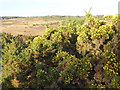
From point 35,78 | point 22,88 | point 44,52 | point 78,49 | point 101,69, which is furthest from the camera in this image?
point 78,49

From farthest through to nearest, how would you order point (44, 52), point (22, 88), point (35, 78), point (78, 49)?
point (78, 49) < point (44, 52) < point (35, 78) < point (22, 88)

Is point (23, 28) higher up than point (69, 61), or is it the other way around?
point (23, 28)

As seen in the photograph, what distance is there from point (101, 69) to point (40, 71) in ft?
14.6

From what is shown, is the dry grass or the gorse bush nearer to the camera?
the gorse bush

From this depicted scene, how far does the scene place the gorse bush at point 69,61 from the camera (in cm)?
1006

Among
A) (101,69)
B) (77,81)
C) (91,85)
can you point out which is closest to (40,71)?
(77,81)

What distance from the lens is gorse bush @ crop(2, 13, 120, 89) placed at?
10062 mm

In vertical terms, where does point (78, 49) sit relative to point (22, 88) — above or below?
above

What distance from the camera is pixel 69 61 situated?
1055cm

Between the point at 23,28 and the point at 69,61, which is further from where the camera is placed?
the point at 23,28

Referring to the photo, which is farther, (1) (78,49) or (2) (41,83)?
(1) (78,49)

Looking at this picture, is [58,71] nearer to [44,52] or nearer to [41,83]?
[41,83]

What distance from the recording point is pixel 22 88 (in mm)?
9594

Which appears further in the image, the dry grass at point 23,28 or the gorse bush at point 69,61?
the dry grass at point 23,28
